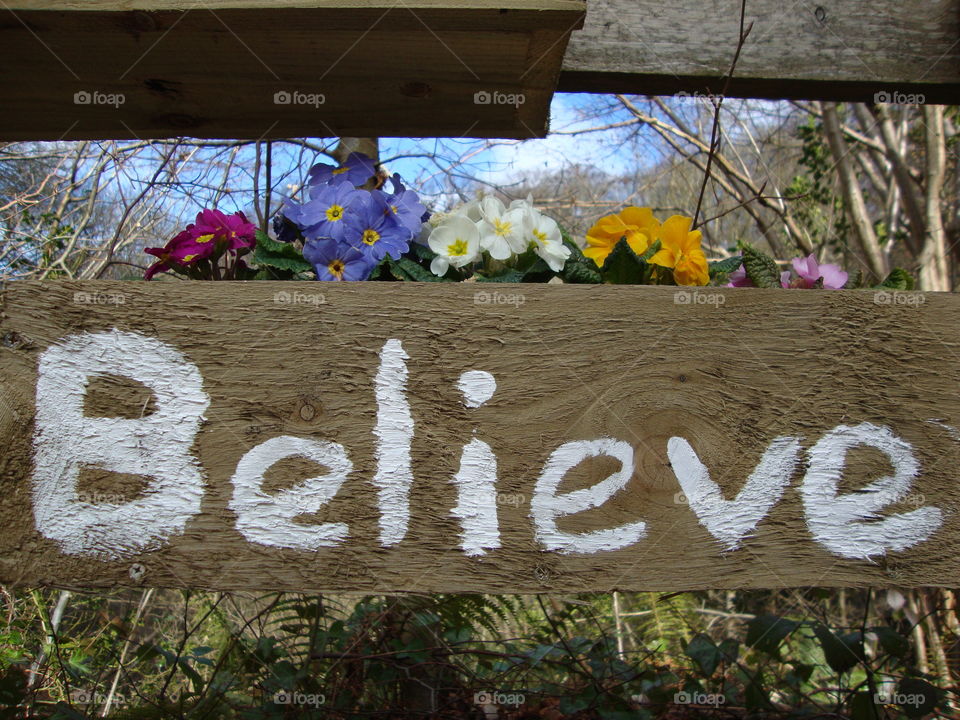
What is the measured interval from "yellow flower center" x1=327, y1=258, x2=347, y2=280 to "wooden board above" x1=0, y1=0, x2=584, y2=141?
355 millimetres

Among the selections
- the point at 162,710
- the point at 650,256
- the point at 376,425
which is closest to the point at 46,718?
the point at 162,710

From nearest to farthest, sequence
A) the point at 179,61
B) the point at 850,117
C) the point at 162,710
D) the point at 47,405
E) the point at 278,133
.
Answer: the point at 47,405 < the point at 179,61 < the point at 278,133 < the point at 162,710 < the point at 850,117

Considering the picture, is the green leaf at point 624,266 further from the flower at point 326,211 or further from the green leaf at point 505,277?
the flower at point 326,211

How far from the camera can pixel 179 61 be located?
1381 mm

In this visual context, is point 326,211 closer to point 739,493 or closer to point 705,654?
point 739,493

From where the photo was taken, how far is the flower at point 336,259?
1405 mm

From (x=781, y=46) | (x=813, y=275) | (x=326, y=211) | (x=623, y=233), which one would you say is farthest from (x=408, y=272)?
(x=781, y=46)

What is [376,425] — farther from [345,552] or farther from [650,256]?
[650,256]

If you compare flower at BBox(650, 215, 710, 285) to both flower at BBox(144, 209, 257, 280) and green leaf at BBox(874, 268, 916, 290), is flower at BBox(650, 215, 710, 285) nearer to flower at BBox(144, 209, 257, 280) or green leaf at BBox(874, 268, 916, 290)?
green leaf at BBox(874, 268, 916, 290)

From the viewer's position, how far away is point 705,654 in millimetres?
1946

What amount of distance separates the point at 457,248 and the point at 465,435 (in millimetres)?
411

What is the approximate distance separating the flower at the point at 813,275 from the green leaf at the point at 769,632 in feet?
2.94

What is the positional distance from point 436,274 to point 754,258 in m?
0.60

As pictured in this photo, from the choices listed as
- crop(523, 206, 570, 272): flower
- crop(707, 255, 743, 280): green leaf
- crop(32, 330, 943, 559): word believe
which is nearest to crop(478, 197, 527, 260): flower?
crop(523, 206, 570, 272): flower
